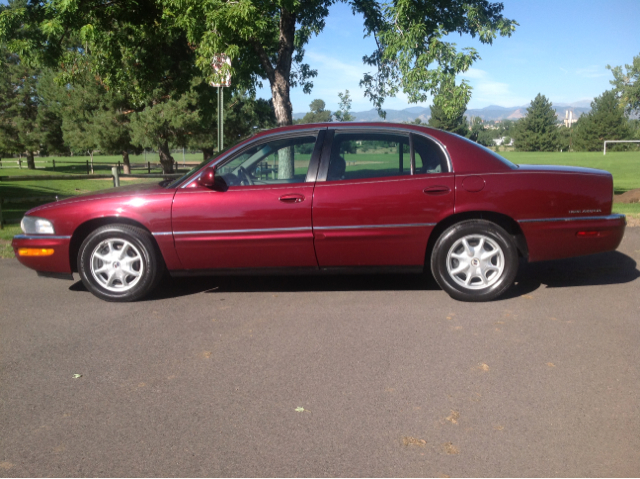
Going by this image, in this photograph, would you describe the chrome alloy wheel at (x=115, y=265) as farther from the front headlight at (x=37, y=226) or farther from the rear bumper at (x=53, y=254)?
the front headlight at (x=37, y=226)

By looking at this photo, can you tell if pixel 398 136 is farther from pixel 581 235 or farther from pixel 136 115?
pixel 136 115

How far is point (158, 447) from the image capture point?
110 inches

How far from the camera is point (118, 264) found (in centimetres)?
540

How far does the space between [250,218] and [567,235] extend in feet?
9.27

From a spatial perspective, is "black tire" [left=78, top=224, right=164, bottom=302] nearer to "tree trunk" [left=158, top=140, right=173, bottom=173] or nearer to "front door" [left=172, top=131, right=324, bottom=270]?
"front door" [left=172, top=131, right=324, bottom=270]

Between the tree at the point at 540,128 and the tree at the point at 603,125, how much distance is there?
4.56m

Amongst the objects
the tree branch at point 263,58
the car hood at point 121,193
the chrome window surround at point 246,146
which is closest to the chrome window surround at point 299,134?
the chrome window surround at point 246,146

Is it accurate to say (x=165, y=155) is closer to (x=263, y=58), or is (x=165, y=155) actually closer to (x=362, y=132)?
(x=263, y=58)

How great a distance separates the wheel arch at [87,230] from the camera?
17.7ft

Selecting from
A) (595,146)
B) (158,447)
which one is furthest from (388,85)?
(595,146)

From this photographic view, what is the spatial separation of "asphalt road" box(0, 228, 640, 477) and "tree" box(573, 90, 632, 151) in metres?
101

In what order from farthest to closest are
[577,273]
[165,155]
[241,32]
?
1. [165,155]
2. [241,32]
3. [577,273]

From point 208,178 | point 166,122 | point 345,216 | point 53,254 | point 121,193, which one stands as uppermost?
point 166,122

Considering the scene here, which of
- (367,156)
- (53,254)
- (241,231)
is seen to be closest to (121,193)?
(53,254)
